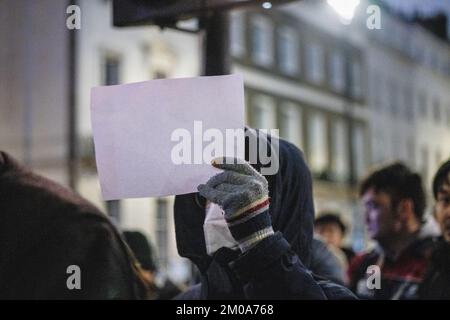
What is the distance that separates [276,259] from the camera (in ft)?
5.18

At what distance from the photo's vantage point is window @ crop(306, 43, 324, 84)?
82.2 feet

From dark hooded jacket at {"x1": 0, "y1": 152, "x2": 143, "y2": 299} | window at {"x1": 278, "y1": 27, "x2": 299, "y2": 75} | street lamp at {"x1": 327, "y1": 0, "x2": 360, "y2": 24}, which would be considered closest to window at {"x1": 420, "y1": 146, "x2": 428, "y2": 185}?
window at {"x1": 278, "y1": 27, "x2": 299, "y2": 75}

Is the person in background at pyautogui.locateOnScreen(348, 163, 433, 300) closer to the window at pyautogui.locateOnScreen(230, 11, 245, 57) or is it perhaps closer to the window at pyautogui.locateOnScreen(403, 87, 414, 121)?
the window at pyautogui.locateOnScreen(230, 11, 245, 57)

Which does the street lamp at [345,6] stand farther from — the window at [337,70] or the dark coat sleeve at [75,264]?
the window at [337,70]

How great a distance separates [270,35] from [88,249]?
21424mm

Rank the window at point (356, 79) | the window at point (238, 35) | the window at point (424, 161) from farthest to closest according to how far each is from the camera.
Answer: the window at point (424, 161) < the window at point (356, 79) < the window at point (238, 35)

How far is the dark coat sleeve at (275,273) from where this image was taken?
5.16ft

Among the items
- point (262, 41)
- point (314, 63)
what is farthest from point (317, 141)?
point (262, 41)

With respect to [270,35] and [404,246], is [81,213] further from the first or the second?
[270,35]

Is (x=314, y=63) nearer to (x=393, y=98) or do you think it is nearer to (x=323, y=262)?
(x=393, y=98)

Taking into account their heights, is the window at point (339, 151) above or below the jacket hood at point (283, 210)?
below

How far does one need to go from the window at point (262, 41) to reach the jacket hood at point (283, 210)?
67.0 feet

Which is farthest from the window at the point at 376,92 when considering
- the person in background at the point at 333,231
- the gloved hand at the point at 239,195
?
the gloved hand at the point at 239,195

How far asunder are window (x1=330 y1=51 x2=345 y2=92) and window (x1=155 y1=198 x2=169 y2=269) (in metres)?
10.8
